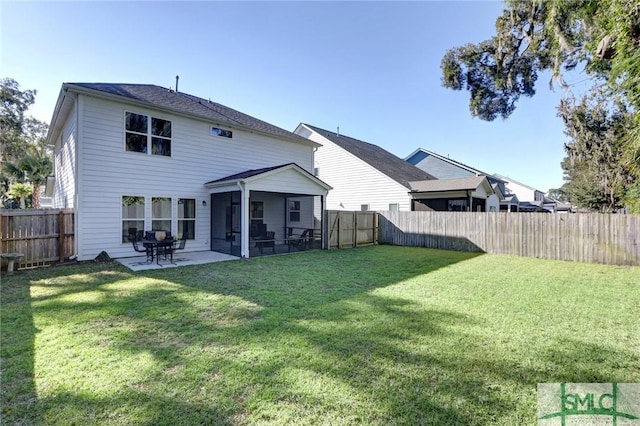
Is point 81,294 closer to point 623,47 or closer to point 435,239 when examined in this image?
point 623,47

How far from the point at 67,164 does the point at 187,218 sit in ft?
15.4

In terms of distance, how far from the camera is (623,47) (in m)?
4.05

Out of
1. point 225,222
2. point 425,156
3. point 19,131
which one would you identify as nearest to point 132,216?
point 225,222

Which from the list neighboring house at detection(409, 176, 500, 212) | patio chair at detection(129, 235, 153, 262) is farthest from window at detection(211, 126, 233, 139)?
neighboring house at detection(409, 176, 500, 212)

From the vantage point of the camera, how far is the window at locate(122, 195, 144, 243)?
9.65 meters

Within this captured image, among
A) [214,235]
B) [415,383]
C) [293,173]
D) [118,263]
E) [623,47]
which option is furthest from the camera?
[214,235]

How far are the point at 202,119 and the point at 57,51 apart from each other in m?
4.53

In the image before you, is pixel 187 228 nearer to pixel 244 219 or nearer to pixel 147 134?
pixel 244 219

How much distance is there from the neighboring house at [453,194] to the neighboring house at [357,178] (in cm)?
79

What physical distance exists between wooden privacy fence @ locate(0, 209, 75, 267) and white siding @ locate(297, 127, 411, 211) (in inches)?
460

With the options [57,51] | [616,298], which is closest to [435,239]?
[616,298]

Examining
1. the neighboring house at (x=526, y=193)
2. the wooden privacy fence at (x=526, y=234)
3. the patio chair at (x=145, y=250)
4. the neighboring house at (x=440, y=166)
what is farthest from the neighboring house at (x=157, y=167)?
the neighboring house at (x=526, y=193)

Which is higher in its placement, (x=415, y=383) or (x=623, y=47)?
(x=623, y=47)

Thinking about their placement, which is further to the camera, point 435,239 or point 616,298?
point 435,239
